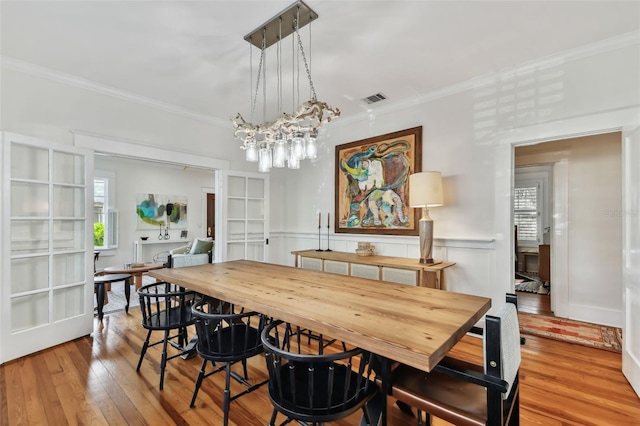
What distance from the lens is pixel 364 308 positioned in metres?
1.53

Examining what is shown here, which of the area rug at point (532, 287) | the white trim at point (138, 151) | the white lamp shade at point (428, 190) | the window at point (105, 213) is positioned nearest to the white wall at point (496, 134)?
the white lamp shade at point (428, 190)

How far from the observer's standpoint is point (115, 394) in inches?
81.3

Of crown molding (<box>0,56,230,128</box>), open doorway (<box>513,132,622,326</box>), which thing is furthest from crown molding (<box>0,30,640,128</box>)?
open doorway (<box>513,132,622,326</box>)

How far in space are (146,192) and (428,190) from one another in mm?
6101

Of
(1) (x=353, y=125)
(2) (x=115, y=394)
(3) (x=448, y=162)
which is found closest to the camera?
(2) (x=115, y=394)

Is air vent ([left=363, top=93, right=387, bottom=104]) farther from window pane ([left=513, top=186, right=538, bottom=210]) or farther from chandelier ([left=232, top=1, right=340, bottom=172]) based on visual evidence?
window pane ([left=513, top=186, right=538, bottom=210])

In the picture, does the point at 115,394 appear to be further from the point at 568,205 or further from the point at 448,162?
the point at 568,205

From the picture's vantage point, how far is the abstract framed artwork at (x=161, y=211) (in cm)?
649

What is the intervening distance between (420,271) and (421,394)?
1.71 metres

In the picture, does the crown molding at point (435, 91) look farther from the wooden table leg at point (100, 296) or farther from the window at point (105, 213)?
the window at point (105, 213)

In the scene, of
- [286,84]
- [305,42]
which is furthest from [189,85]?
[305,42]

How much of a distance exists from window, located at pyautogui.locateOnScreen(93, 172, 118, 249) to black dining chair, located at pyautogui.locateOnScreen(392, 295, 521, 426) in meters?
6.51

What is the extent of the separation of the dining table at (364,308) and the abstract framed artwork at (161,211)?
15.8ft

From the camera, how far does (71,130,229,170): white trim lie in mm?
3111
